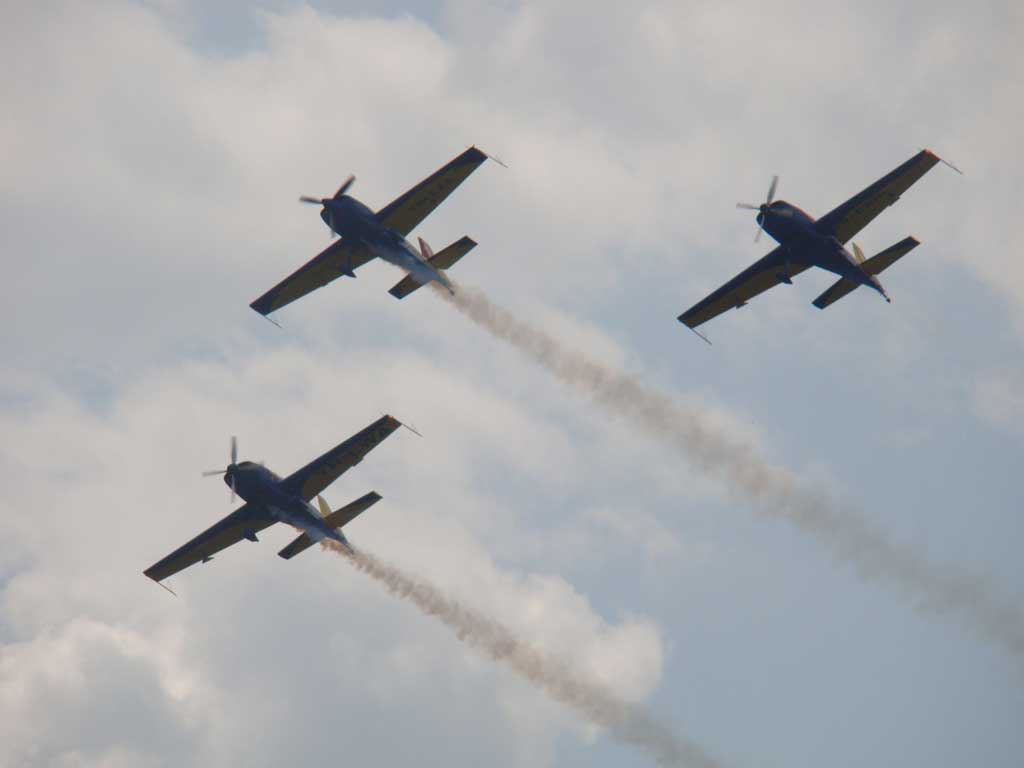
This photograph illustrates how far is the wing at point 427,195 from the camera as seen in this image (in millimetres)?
65750

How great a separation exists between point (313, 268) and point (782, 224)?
23.5 meters

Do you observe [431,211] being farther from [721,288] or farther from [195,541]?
[195,541]

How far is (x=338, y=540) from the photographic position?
66688 mm

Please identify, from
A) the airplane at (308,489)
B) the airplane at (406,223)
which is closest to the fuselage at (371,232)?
the airplane at (406,223)

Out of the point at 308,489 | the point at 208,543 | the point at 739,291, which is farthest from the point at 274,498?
the point at 739,291

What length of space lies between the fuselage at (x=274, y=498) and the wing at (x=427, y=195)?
12.8 metres

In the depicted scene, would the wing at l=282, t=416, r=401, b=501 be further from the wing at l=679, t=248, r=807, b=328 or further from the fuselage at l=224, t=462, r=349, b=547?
the wing at l=679, t=248, r=807, b=328

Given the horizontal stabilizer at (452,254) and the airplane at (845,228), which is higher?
the airplane at (845,228)

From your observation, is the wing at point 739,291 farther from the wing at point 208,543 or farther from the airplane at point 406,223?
the wing at point 208,543


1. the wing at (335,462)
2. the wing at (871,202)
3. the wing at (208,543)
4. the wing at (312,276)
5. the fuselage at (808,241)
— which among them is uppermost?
the wing at (871,202)

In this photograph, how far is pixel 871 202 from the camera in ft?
209

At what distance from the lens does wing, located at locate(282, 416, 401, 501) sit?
215 feet

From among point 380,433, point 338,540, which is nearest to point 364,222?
point 380,433

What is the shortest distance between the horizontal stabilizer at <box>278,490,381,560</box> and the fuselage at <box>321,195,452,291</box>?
1059 centimetres
